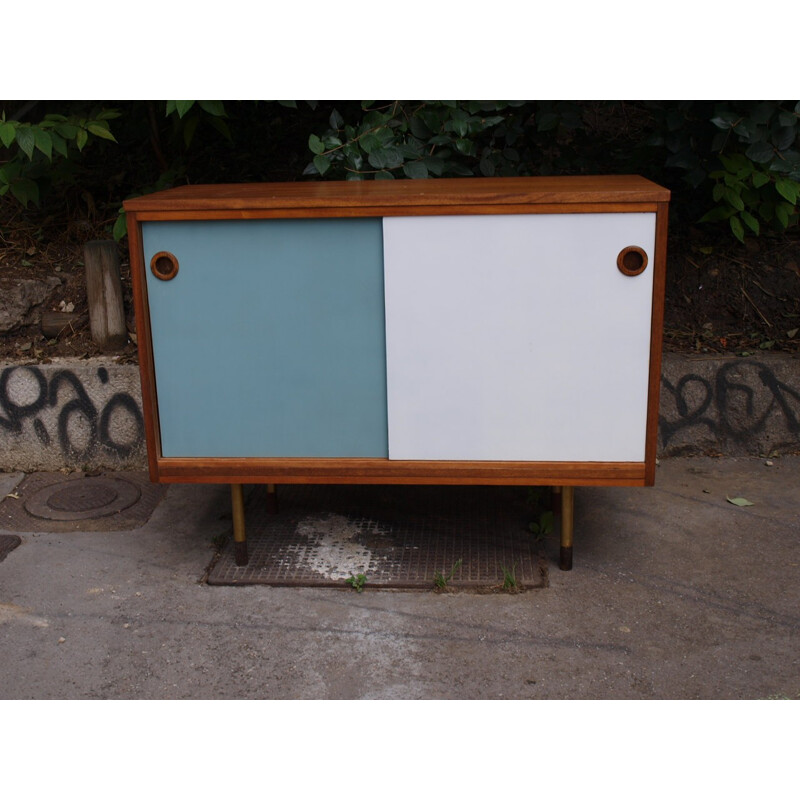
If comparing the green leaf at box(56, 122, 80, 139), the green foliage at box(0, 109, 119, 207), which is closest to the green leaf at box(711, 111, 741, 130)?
the green foliage at box(0, 109, 119, 207)

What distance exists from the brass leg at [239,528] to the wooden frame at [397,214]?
16 centimetres

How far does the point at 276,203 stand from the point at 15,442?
2.31 metres

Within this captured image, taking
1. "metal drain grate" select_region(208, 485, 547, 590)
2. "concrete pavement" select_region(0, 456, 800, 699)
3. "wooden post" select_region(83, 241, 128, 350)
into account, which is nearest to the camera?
"concrete pavement" select_region(0, 456, 800, 699)

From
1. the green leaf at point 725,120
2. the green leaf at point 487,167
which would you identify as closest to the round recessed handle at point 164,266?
the green leaf at point 487,167

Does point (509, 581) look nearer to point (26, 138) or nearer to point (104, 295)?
point (104, 295)

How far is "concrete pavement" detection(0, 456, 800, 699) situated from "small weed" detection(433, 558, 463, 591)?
71mm

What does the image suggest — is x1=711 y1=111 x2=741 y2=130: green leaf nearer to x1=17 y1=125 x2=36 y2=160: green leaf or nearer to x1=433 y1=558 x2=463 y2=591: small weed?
x1=433 y1=558 x2=463 y2=591: small weed

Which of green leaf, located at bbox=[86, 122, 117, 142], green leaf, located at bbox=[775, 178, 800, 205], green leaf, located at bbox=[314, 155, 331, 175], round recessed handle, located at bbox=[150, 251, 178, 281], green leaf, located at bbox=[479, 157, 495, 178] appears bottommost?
round recessed handle, located at bbox=[150, 251, 178, 281]

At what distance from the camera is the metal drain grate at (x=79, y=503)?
423 cm

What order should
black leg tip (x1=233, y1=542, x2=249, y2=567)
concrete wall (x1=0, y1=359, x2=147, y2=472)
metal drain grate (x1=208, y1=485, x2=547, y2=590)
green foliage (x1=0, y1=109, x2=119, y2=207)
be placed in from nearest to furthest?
metal drain grate (x1=208, y1=485, x2=547, y2=590)
black leg tip (x1=233, y1=542, x2=249, y2=567)
green foliage (x1=0, y1=109, x2=119, y2=207)
concrete wall (x1=0, y1=359, x2=147, y2=472)

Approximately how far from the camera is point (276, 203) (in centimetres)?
324

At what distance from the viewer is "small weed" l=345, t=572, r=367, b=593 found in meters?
3.57

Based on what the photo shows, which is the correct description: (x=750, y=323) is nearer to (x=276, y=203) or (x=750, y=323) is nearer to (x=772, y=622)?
(x=772, y=622)

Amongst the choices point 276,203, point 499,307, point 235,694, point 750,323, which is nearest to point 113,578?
point 235,694
